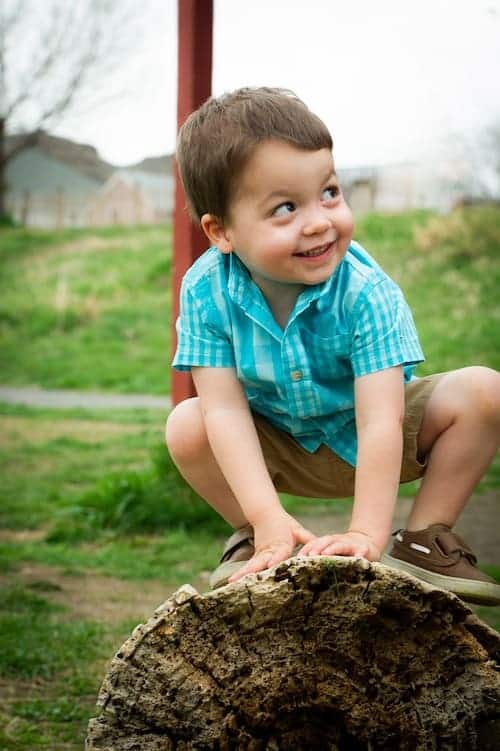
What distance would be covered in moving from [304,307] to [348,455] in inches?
17.8

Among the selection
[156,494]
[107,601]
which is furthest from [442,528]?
[156,494]

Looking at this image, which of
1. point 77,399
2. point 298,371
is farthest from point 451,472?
point 77,399

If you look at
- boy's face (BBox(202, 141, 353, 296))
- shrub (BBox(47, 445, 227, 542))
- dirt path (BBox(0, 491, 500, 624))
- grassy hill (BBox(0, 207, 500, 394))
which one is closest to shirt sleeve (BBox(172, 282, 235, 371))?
boy's face (BBox(202, 141, 353, 296))

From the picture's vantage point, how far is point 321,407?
2383 millimetres

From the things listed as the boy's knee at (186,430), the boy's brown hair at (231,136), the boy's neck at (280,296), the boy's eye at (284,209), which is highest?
the boy's brown hair at (231,136)

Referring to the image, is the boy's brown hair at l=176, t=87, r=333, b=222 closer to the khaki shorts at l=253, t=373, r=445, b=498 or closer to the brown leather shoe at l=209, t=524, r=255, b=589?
the khaki shorts at l=253, t=373, r=445, b=498

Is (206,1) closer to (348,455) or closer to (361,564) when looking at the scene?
(348,455)

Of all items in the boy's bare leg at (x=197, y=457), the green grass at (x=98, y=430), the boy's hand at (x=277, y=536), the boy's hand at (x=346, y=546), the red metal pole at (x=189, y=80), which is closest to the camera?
the boy's hand at (x=346, y=546)

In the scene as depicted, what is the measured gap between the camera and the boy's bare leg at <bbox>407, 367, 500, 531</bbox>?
2.40 m

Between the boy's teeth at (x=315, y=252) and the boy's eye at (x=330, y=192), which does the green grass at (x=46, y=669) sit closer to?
the boy's teeth at (x=315, y=252)

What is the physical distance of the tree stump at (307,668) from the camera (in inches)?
65.7

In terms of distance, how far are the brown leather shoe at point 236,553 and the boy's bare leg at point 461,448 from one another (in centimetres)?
37

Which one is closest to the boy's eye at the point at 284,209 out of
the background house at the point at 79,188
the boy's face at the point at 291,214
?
the boy's face at the point at 291,214

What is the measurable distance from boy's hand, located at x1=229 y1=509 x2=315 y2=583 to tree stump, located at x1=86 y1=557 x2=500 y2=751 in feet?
0.94
